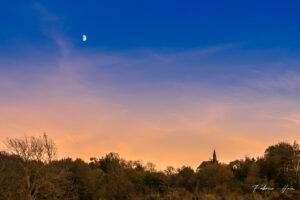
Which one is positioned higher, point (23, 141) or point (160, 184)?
point (23, 141)

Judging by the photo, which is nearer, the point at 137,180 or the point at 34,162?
the point at 34,162

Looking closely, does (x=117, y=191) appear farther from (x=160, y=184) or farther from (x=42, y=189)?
(x=42, y=189)

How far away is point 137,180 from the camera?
63.9m

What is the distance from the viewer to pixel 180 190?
55438 millimetres

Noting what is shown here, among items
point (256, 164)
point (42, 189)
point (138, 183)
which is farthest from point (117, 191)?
point (256, 164)

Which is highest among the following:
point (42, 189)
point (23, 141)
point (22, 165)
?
point (23, 141)

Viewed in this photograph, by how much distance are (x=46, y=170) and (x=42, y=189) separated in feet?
7.49

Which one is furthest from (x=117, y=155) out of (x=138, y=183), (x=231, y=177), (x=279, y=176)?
(x=279, y=176)

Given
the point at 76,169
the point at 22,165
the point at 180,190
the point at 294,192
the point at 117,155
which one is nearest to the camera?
the point at 22,165

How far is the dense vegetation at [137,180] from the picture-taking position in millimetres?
37906

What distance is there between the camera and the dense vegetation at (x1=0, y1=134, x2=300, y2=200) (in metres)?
37.9

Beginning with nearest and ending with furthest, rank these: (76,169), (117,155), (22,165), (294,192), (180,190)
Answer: (22,165), (294,192), (180,190), (76,169), (117,155)

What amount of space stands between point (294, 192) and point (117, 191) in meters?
28.9

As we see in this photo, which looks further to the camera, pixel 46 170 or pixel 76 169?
pixel 76 169
